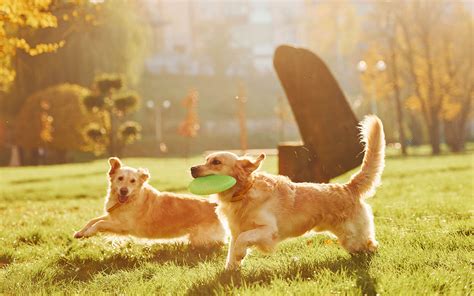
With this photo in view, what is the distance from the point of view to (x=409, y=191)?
1380 cm

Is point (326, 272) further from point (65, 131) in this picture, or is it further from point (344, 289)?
point (65, 131)

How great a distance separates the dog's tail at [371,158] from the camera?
6.50 m

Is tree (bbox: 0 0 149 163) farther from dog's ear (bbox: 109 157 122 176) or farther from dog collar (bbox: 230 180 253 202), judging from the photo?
dog collar (bbox: 230 180 253 202)

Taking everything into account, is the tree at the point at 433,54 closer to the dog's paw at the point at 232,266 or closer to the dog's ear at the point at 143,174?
the dog's ear at the point at 143,174

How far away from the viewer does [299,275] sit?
5.23 metres

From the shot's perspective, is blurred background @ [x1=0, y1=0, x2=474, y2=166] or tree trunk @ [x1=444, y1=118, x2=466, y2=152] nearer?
blurred background @ [x1=0, y1=0, x2=474, y2=166]

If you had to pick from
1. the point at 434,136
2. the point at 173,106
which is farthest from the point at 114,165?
the point at 173,106

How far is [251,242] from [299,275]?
24.9 inches

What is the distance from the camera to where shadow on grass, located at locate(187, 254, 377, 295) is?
4.92 metres

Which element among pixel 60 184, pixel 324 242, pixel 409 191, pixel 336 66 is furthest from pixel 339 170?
pixel 336 66

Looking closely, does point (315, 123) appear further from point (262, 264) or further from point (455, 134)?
point (455, 134)

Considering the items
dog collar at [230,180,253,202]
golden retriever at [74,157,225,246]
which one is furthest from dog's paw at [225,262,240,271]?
golden retriever at [74,157,225,246]

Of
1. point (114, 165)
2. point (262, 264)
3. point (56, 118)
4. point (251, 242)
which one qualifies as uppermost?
point (114, 165)

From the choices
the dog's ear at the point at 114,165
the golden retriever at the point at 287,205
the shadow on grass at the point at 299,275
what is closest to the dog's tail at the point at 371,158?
the golden retriever at the point at 287,205
